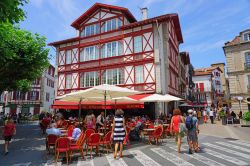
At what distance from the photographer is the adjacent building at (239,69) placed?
27.4 metres

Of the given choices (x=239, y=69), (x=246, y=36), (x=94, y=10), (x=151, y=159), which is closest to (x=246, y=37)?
(x=246, y=36)

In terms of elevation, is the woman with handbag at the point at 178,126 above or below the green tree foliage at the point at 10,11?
below

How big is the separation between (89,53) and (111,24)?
3749 millimetres

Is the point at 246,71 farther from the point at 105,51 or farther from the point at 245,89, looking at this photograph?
the point at 105,51

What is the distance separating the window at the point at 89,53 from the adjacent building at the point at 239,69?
1812 centimetres

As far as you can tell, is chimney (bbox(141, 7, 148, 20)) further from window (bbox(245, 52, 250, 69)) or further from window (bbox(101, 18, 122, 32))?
window (bbox(245, 52, 250, 69))

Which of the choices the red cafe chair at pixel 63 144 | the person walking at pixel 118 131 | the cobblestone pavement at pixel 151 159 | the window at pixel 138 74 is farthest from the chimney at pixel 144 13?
the red cafe chair at pixel 63 144

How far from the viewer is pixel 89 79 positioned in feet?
71.4

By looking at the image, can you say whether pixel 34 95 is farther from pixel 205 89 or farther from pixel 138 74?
pixel 205 89

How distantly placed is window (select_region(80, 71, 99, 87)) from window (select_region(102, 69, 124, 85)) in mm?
907

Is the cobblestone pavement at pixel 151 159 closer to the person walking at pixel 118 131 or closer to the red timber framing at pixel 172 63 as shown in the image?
the person walking at pixel 118 131

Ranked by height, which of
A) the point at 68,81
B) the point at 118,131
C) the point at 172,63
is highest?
the point at 172,63

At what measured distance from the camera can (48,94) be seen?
4606cm

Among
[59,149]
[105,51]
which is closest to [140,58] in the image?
[105,51]
